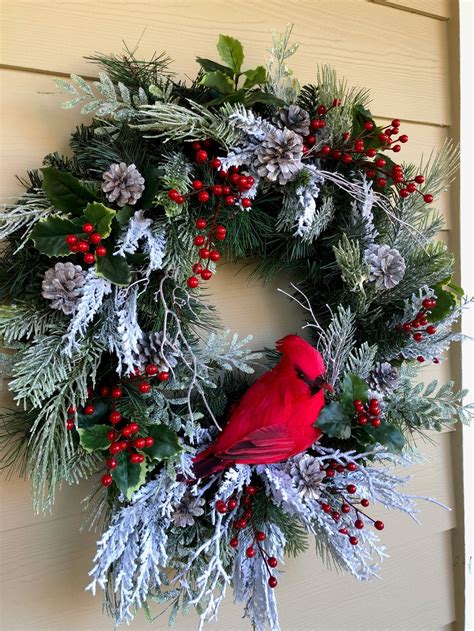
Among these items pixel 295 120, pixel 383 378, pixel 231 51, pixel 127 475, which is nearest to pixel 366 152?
pixel 295 120

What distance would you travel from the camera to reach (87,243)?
1.82 ft

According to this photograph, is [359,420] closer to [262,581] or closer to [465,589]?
[262,581]

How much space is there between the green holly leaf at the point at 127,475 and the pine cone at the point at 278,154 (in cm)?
41

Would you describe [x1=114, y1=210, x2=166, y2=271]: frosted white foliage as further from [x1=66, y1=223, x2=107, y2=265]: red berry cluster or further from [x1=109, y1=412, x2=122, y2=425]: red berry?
[x1=109, y1=412, x2=122, y2=425]: red berry

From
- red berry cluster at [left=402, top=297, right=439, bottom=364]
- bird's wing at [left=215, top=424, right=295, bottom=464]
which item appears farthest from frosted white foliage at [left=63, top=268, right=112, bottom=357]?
red berry cluster at [left=402, top=297, right=439, bottom=364]

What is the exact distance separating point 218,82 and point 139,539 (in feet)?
1.98

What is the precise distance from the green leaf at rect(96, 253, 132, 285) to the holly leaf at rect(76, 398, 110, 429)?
0.17 meters

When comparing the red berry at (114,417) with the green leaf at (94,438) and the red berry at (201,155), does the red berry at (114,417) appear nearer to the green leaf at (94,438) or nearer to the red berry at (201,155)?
the green leaf at (94,438)

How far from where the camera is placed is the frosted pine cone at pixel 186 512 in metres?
0.64

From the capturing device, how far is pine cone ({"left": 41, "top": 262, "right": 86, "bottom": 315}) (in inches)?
22.2

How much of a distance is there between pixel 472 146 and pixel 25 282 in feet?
3.25

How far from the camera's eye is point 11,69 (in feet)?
2.13

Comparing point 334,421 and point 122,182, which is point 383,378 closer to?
point 334,421

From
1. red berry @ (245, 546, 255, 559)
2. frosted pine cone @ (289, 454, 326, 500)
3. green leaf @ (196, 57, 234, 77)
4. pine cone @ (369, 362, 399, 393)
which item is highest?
green leaf @ (196, 57, 234, 77)
